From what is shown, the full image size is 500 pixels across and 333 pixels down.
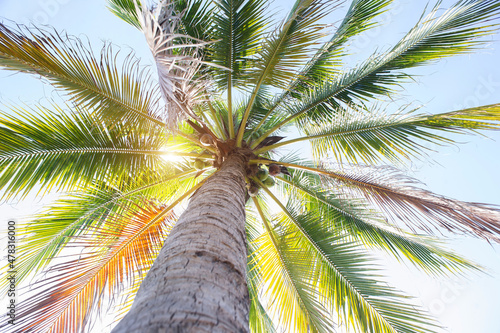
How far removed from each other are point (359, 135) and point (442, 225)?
1.46 meters

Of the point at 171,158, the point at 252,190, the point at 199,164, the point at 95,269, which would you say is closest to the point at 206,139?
the point at 199,164

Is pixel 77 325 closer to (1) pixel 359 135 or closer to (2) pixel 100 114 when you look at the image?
(2) pixel 100 114

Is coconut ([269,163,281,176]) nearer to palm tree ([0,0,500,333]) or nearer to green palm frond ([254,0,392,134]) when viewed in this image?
palm tree ([0,0,500,333])

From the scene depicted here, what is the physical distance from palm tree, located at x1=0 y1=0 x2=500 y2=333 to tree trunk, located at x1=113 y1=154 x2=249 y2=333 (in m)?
0.16

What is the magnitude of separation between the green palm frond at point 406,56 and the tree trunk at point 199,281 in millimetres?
2684

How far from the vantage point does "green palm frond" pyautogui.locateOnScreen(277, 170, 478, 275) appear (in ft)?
13.2

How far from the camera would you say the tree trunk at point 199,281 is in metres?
1.07

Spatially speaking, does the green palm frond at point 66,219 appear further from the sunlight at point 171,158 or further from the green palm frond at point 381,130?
the green palm frond at point 381,130

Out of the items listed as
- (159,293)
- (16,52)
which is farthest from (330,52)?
(159,293)

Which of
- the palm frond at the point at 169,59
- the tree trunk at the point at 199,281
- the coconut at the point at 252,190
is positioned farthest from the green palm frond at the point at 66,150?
the tree trunk at the point at 199,281

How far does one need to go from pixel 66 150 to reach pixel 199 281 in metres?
2.80

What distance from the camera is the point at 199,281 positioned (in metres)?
1.34

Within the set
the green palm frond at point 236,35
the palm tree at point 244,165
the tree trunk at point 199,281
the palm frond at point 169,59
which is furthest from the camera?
the green palm frond at point 236,35

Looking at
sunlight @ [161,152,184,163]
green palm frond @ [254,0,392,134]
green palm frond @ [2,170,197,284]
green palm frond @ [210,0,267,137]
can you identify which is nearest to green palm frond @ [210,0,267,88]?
green palm frond @ [210,0,267,137]
